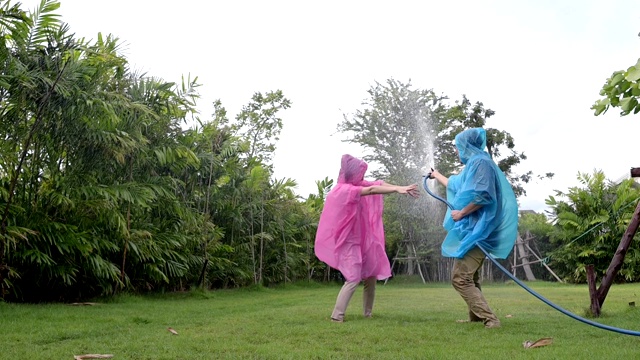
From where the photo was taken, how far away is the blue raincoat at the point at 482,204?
18.7 feet

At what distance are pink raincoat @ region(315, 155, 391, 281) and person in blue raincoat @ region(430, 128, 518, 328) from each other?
101 centimetres

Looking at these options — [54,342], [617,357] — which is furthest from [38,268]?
[617,357]

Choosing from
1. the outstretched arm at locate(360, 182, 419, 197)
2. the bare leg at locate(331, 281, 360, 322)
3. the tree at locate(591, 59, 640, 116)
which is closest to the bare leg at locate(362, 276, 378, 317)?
the bare leg at locate(331, 281, 360, 322)

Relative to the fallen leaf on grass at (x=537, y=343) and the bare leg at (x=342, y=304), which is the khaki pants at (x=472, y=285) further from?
the bare leg at (x=342, y=304)

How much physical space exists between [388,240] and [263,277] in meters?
5.54

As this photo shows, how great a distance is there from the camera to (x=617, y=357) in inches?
155

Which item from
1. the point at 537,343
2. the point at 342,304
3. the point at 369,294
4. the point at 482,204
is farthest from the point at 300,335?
the point at 482,204

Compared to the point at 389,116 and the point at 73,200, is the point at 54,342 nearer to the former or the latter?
the point at 73,200

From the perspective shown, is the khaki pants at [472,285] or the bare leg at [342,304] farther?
the bare leg at [342,304]

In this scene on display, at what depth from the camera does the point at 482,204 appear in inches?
224

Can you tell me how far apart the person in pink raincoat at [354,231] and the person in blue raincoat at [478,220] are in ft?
3.28

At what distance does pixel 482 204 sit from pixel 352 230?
151cm

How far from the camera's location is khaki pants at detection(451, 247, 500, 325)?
5.59m

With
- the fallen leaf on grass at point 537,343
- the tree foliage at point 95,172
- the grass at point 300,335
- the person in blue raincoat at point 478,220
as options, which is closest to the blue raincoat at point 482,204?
the person in blue raincoat at point 478,220
